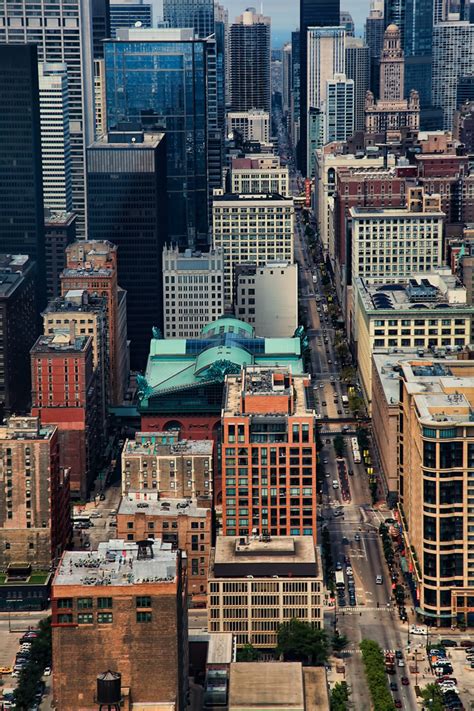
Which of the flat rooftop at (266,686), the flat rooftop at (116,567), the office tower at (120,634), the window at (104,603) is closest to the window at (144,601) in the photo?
the office tower at (120,634)

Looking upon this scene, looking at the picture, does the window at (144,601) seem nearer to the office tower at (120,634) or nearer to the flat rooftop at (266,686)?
the office tower at (120,634)

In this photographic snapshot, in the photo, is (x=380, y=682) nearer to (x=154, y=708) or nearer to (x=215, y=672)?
(x=215, y=672)

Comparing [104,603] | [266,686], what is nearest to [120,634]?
[104,603]

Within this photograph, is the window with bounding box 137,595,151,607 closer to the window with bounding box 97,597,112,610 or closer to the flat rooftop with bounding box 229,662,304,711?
the window with bounding box 97,597,112,610

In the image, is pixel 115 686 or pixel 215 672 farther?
pixel 215 672

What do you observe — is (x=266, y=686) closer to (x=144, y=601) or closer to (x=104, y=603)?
(x=144, y=601)

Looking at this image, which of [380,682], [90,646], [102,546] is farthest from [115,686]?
[380,682]

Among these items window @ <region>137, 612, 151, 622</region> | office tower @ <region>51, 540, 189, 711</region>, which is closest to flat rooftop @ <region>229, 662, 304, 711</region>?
office tower @ <region>51, 540, 189, 711</region>
